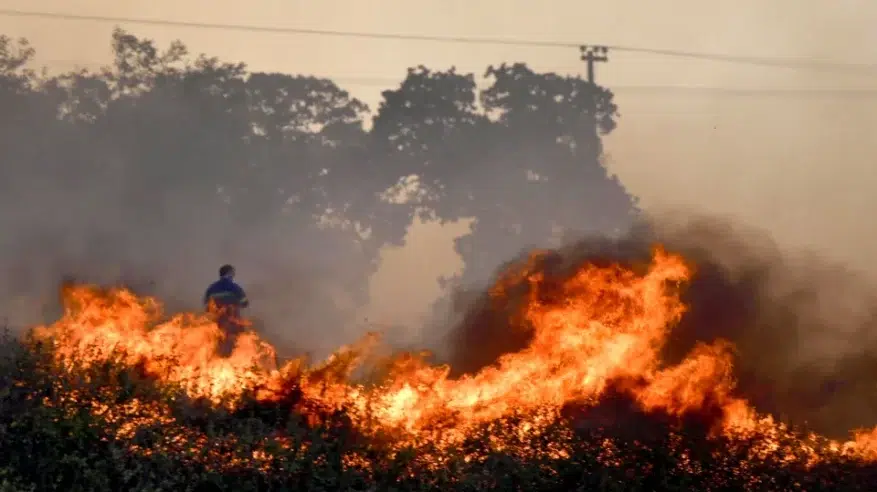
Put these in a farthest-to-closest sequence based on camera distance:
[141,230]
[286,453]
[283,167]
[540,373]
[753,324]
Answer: [283,167] → [141,230] → [753,324] → [540,373] → [286,453]

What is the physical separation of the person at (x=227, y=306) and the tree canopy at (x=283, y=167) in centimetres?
2826

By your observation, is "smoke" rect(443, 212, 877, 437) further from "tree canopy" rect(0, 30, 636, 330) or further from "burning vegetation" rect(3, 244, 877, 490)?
"tree canopy" rect(0, 30, 636, 330)

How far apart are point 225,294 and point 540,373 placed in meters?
7.13

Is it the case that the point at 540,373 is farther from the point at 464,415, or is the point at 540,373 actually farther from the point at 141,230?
the point at 141,230

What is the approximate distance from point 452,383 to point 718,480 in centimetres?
309

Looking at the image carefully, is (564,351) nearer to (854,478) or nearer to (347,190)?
(854,478)

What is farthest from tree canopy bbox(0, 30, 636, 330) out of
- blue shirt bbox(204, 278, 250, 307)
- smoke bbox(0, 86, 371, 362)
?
blue shirt bbox(204, 278, 250, 307)

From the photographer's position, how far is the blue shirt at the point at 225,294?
72.8 feet

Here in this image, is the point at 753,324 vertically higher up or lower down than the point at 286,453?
higher up

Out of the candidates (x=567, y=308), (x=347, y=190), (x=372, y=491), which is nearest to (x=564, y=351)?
(x=567, y=308)

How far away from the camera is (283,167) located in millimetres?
60438

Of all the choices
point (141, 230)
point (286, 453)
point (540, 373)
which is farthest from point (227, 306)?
point (141, 230)

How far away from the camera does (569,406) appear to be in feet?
52.7

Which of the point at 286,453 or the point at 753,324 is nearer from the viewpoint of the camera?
the point at 286,453
